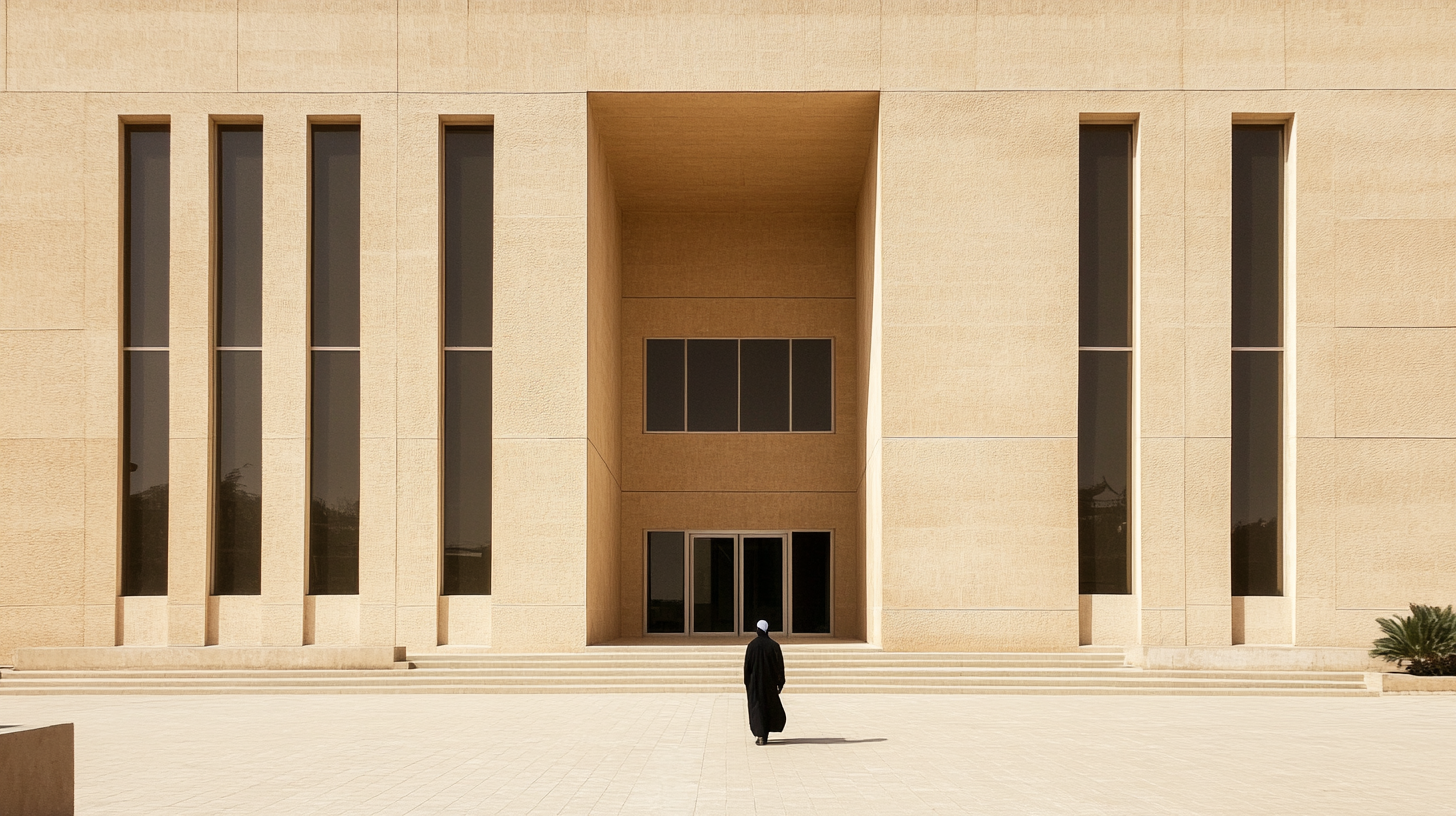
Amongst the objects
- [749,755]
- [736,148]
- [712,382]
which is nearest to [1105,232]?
[736,148]

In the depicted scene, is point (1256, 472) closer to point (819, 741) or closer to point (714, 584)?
point (714, 584)

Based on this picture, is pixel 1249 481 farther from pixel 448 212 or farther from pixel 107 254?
pixel 107 254

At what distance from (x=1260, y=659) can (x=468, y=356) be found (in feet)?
46.4

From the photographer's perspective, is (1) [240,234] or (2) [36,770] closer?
(2) [36,770]

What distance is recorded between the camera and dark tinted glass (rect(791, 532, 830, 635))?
91.1ft

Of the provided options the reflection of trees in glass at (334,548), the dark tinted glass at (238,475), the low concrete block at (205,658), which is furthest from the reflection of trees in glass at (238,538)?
the low concrete block at (205,658)

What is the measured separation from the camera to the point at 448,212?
72.4ft

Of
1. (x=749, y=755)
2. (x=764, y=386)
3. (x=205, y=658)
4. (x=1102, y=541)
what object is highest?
(x=764, y=386)

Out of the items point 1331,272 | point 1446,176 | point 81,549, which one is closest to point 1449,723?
point 1331,272

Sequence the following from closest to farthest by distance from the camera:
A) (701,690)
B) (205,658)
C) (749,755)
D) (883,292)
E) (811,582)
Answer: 1. (749,755)
2. (701,690)
3. (205,658)
4. (883,292)
5. (811,582)

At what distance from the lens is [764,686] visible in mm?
12609

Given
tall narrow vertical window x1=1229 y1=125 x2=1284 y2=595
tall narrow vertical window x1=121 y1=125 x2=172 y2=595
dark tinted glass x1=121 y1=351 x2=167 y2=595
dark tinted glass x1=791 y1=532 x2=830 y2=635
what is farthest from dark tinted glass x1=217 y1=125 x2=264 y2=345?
tall narrow vertical window x1=1229 y1=125 x2=1284 y2=595

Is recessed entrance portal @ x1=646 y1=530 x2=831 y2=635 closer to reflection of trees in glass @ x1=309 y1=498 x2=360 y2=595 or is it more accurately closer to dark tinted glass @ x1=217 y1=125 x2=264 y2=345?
reflection of trees in glass @ x1=309 y1=498 x2=360 y2=595

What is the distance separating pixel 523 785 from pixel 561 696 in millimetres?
8233
